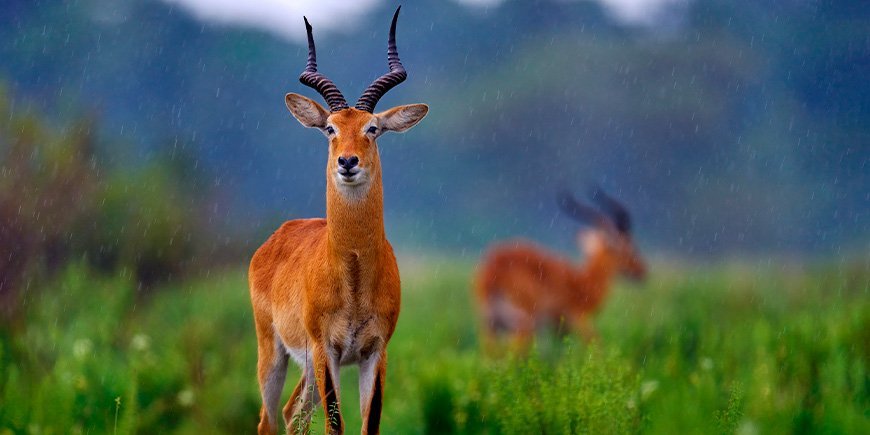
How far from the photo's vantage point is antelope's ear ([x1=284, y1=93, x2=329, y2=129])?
17.7 feet

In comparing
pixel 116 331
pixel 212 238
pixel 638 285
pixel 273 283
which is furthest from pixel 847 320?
pixel 212 238

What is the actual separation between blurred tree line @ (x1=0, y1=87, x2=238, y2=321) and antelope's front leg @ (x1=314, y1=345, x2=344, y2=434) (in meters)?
6.37

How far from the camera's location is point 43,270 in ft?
35.1

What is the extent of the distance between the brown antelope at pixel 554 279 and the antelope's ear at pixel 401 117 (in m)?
6.78

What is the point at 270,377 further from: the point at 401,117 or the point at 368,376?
the point at 401,117

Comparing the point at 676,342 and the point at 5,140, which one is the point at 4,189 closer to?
the point at 5,140

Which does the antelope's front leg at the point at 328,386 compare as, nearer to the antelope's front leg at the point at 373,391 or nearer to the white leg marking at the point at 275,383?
the antelope's front leg at the point at 373,391

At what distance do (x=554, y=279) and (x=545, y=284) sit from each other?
14 cm

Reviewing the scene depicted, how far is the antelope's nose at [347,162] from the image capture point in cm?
489

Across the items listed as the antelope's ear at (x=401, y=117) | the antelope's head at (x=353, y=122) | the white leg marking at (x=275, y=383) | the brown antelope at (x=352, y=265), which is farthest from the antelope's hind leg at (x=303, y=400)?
the antelope's ear at (x=401, y=117)

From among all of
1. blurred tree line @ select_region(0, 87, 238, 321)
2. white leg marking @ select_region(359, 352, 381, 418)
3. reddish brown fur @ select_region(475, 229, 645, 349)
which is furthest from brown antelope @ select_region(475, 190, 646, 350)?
white leg marking @ select_region(359, 352, 381, 418)

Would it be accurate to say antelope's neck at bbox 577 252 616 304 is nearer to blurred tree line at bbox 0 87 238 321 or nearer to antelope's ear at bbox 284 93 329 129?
blurred tree line at bbox 0 87 238 321

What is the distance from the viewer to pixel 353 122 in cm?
521

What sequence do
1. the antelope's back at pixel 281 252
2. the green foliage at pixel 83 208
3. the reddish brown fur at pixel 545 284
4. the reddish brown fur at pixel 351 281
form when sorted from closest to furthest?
the reddish brown fur at pixel 351 281, the antelope's back at pixel 281 252, the green foliage at pixel 83 208, the reddish brown fur at pixel 545 284
